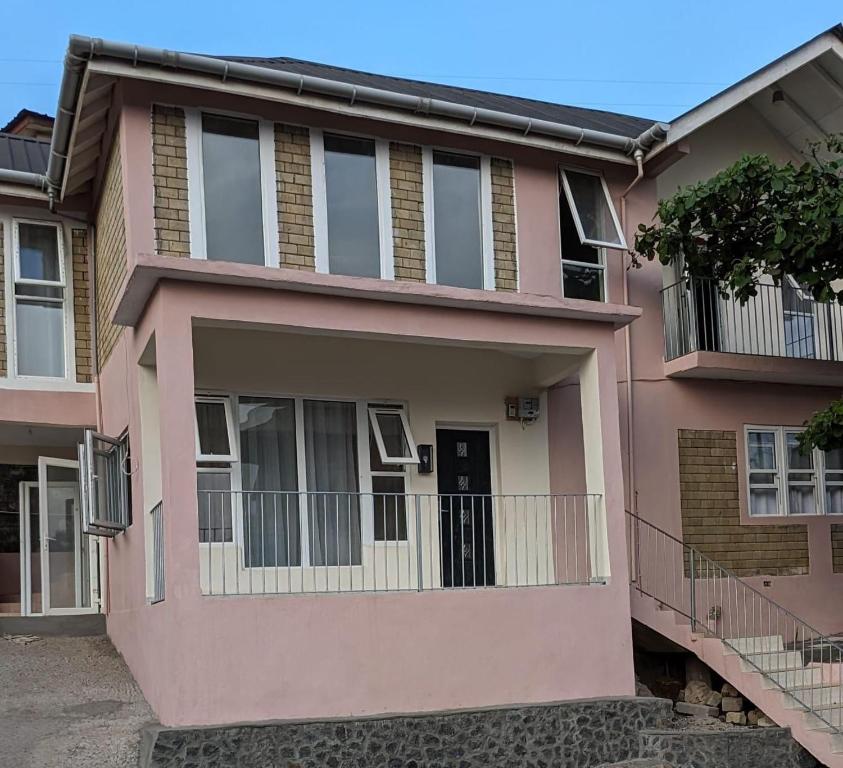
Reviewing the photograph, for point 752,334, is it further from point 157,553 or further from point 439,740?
point 157,553

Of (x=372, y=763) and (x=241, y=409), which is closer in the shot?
(x=372, y=763)

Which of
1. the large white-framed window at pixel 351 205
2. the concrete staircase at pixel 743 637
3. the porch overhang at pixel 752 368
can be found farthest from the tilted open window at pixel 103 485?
the porch overhang at pixel 752 368

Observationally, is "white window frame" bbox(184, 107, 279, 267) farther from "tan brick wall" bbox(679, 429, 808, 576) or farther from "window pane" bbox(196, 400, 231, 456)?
"tan brick wall" bbox(679, 429, 808, 576)

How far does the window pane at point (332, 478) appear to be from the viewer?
12086 mm

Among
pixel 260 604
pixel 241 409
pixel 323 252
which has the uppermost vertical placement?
pixel 323 252

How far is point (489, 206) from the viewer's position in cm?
1296

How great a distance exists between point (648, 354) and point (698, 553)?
2.56 m

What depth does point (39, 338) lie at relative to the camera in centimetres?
1372

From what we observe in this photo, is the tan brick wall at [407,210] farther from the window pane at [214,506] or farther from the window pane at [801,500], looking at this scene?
the window pane at [801,500]

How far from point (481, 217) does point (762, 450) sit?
16.5ft

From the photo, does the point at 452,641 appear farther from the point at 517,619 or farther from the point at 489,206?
the point at 489,206

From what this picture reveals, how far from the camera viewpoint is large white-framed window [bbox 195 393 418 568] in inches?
460

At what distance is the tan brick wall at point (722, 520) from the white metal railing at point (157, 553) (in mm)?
6581

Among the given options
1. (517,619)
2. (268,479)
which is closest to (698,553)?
(517,619)
